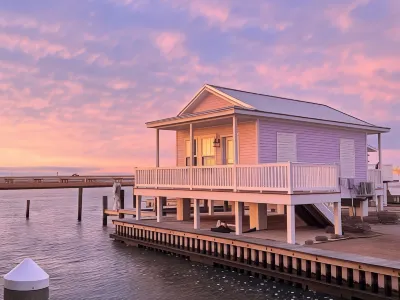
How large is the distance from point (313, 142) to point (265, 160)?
3.25 meters

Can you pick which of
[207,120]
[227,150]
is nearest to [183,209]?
[227,150]

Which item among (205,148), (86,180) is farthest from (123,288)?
(86,180)

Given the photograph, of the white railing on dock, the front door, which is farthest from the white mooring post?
the white railing on dock

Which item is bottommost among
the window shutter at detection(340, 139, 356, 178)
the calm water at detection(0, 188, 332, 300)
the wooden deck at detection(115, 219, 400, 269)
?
the calm water at detection(0, 188, 332, 300)

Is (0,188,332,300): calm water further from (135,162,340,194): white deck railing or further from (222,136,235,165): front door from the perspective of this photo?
(222,136,235,165): front door

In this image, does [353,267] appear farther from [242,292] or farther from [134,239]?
[134,239]

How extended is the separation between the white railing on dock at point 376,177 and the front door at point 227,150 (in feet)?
26.5

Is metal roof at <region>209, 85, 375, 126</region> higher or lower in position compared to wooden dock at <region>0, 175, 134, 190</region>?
higher

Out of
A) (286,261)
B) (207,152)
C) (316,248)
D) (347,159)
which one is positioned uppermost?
(207,152)

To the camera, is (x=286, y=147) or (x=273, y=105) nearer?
(x=286, y=147)

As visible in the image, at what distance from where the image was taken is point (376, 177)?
23.6m

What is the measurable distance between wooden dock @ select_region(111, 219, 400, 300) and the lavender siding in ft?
13.8

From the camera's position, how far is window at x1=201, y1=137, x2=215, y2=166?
2134cm

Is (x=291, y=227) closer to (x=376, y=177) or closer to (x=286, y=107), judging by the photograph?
(x=286, y=107)
